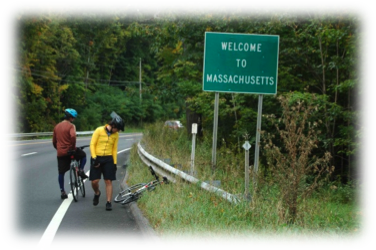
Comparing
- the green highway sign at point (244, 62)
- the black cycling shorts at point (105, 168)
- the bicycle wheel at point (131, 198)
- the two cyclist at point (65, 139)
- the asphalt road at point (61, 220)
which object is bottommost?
the asphalt road at point (61, 220)

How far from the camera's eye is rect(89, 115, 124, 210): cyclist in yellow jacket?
8.77 m

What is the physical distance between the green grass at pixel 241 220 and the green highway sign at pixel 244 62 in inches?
76.6

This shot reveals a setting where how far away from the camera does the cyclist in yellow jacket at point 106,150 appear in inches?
345

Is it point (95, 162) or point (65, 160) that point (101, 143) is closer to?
point (95, 162)

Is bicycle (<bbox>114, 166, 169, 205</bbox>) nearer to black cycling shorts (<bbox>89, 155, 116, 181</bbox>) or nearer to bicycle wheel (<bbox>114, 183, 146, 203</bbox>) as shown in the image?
bicycle wheel (<bbox>114, 183, 146, 203</bbox>)

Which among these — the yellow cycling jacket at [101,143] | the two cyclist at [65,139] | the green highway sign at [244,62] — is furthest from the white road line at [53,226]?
the green highway sign at [244,62]

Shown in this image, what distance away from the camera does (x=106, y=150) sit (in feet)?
29.1

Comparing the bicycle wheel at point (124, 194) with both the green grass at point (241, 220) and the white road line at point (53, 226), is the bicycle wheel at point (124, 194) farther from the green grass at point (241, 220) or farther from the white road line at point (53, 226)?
the white road line at point (53, 226)

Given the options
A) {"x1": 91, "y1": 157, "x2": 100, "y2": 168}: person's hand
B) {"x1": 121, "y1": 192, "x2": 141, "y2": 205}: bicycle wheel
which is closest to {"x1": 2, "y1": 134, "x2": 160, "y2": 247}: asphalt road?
{"x1": 121, "y1": 192, "x2": 141, "y2": 205}: bicycle wheel

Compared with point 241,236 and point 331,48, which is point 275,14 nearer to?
point 331,48

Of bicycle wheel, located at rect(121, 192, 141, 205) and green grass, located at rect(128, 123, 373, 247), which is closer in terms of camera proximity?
green grass, located at rect(128, 123, 373, 247)

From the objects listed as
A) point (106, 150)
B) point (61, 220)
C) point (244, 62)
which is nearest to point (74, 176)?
point (106, 150)

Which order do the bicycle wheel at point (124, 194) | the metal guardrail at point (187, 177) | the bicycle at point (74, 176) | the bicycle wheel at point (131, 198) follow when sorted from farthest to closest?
1. the bicycle at point (74, 176)
2. the bicycle wheel at point (124, 194)
3. the bicycle wheel at point (131, 198)
4. the metal guardrail at point (187, 177)

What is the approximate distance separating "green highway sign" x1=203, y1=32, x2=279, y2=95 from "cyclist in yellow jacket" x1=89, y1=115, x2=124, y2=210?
2.20 metres
